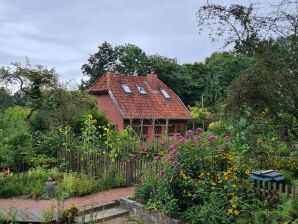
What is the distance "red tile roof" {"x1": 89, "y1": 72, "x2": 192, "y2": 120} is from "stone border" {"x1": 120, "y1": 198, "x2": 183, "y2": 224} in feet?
54.6

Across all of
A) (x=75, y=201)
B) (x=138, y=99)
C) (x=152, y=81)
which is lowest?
(x=75, y=201)

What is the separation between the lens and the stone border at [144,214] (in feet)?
22.9

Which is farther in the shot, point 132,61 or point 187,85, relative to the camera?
point 132,61

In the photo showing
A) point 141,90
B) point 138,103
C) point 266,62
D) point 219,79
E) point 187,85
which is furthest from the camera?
point 187,85

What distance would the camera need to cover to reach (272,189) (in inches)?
270

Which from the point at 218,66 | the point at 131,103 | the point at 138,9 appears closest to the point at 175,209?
the point at 138,9

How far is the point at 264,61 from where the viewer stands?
6.02m

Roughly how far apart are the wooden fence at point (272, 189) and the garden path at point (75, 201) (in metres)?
3.62

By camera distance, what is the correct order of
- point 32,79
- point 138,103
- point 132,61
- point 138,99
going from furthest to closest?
point 132,61 → point 138,99 → point 138,103 → point 32,79

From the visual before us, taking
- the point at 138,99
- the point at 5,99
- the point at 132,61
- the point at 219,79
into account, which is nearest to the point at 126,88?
the point at 138,99

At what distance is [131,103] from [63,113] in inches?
459

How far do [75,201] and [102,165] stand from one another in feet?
6.06

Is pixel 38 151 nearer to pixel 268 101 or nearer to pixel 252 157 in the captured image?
pixel 252 157

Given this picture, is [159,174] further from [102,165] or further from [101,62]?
[101,62]
